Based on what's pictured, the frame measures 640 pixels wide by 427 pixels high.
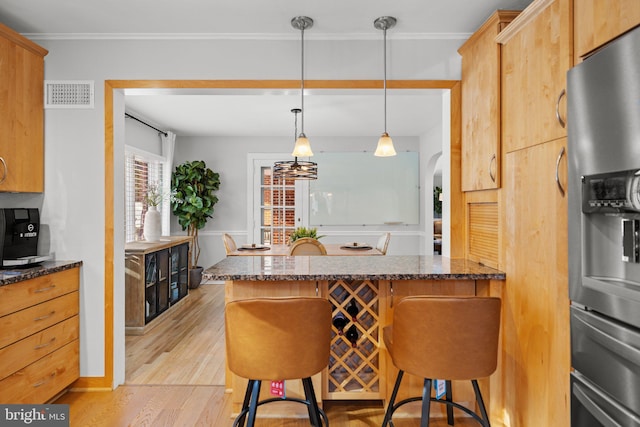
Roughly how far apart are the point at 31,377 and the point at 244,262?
4.38 feet

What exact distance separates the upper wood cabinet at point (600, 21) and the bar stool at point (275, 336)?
→ 4.68 ft

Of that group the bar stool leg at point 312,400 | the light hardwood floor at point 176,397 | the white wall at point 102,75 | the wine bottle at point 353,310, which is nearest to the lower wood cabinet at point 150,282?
the light hardwood floor at point 176,397

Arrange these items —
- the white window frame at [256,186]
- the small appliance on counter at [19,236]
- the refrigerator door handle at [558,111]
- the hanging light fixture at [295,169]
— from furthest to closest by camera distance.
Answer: the white window frame at [256,186] → the hanging light fixture at [295,169] → the small appliance on counter at [19,236] → the refrigerator door handle at [558,111]

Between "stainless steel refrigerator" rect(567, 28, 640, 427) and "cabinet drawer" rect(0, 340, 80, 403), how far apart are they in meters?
2.68

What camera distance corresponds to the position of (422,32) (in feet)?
8.46

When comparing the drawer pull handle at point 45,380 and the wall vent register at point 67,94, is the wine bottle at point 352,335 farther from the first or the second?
the wall vent register at point 67,94

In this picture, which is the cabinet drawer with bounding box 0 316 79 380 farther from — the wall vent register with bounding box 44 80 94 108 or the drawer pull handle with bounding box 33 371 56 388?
the wall vent register with bounding box 44 80 94 108

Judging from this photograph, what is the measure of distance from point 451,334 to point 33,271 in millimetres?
2281

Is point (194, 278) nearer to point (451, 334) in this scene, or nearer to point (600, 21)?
point (451, 334)

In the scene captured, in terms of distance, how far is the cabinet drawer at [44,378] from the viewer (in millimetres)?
2018

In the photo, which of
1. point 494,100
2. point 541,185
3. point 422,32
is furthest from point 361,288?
point 422,32

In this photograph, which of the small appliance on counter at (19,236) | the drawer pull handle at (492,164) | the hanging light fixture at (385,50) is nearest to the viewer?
the drawer pull handle at (492,164)

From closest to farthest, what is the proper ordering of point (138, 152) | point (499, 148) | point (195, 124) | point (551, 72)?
point (551, 72), point (499, 148), point (138, 152), point (195, 124)

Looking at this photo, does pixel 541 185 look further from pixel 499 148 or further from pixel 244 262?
pixel 244 262
